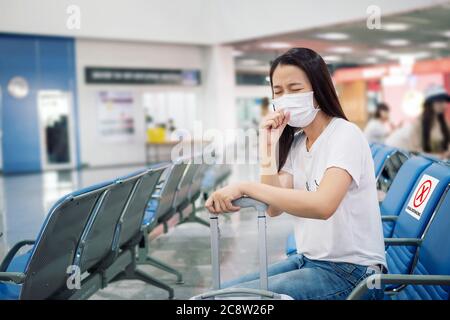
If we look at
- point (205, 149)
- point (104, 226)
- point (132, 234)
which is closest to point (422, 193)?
point (104, 226)

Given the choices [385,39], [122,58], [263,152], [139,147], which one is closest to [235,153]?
[139,147]

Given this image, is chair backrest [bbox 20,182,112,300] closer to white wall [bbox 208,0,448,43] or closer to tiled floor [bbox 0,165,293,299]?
tiled floor [bbox 0,165,293,299]

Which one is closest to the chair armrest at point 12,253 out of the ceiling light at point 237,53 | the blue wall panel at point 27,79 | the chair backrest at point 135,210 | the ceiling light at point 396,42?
the chair backrest at point 135,210

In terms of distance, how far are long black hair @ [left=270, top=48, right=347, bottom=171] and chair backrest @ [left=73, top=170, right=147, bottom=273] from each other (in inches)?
35.3

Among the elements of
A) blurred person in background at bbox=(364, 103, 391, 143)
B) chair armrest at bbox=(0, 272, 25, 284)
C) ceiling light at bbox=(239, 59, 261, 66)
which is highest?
ceiling light at bbox=(239, 59, 261, 66)

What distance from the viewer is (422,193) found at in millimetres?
1778

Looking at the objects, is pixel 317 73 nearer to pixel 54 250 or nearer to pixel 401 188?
pixel 401 188

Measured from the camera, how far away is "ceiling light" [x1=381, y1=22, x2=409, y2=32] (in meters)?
10.5

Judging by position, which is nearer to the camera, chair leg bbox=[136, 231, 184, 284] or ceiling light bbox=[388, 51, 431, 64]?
chair leg bbox=[136, 231, 184, 284]

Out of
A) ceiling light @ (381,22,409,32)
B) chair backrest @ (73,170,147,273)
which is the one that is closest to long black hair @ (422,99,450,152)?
chair backrest @ (73,170,147,273)

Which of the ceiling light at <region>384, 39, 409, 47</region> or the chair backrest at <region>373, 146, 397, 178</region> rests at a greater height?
the ceiling light at <region>384, 39, 409, 47</region>
